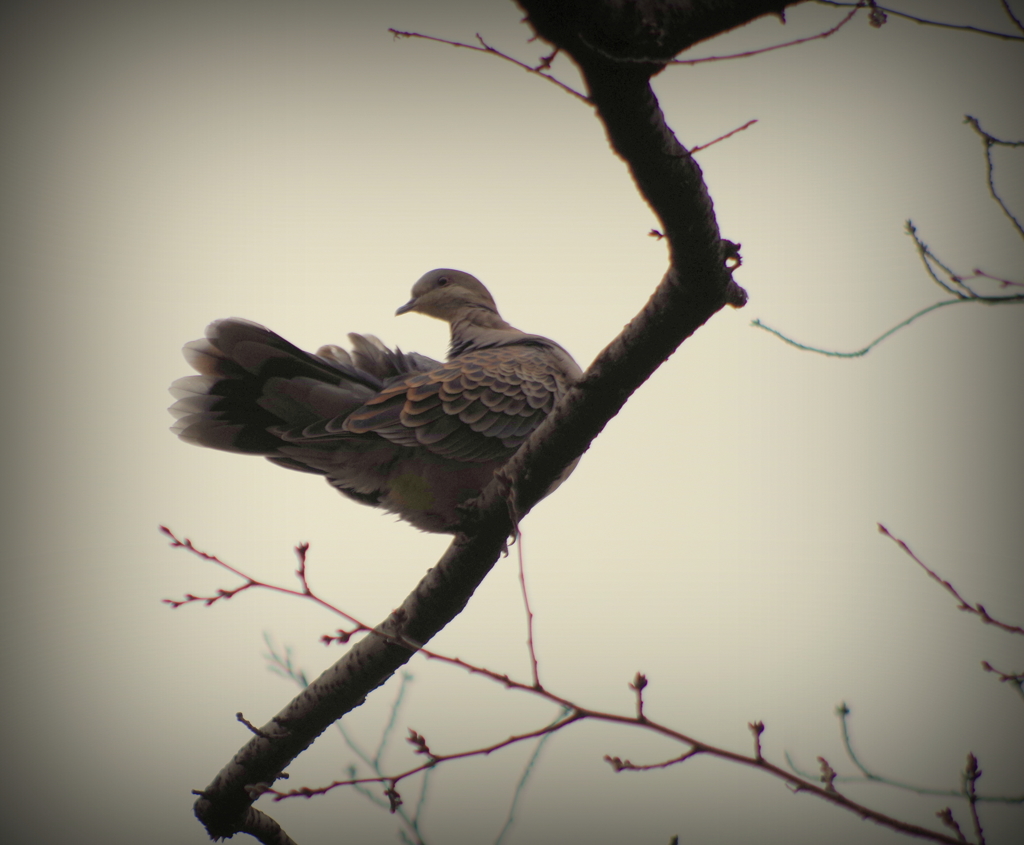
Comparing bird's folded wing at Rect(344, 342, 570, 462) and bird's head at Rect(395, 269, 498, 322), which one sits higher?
bird's head at Rect(395, 269, 498, 322)

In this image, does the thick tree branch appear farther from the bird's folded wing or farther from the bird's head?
the bird's head

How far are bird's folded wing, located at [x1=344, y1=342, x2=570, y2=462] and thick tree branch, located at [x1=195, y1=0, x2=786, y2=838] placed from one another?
673 millimetres

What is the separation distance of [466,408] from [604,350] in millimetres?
1184

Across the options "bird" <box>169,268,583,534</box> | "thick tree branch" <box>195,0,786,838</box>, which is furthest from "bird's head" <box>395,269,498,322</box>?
"thick tree branch" <box>195,0,786,838</box>

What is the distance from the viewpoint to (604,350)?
209 cm

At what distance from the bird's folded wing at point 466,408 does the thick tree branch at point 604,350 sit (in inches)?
26.5

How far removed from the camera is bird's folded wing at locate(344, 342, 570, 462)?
3.07 m

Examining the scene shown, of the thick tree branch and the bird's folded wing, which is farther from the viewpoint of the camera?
the bird's folded wing

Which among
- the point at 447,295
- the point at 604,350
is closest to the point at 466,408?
the point at 604,350

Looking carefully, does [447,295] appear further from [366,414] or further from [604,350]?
[604,350]

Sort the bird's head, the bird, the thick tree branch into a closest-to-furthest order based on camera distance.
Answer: the thick tree branch, the bird, the bird's head

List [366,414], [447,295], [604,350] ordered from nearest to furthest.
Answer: [604,350] → [366,414] → [447,295]

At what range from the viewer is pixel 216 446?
3.17 m

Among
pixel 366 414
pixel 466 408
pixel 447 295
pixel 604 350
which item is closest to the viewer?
pixel 604 350
